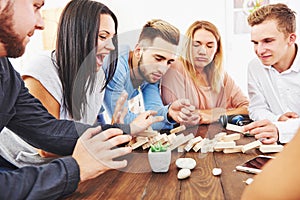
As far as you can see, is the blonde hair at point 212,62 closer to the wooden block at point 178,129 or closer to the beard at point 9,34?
the wooden block at point 178,129

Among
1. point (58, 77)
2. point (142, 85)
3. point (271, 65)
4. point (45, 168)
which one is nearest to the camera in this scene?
point (45, 168)

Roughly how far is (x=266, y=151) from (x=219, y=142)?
0.13 m

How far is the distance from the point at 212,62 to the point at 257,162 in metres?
0.79

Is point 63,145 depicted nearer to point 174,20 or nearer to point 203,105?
point 203,105

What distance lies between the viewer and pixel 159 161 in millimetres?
825

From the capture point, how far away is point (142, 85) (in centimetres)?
110

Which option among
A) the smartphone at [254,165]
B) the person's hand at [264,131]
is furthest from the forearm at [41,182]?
the person's hand at [264,131]

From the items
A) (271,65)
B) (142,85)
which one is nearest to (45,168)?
(142,85)

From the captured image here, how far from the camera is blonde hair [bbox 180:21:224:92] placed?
1.20 meters

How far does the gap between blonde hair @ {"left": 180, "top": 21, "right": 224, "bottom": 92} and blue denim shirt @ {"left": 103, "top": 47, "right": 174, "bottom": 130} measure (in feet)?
0.48

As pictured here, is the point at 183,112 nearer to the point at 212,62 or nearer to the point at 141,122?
the point at 141,122

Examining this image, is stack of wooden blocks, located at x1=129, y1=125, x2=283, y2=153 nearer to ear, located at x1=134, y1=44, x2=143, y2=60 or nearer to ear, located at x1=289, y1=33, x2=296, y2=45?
ear, located at x1=134, y1=44, x2=143, y2=60

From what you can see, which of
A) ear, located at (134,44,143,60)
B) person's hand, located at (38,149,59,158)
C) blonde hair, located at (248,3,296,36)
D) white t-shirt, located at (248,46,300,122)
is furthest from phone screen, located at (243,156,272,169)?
blonde hair, located at (248,3,296,36)

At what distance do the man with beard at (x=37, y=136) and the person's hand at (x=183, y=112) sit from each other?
19 centimetres
